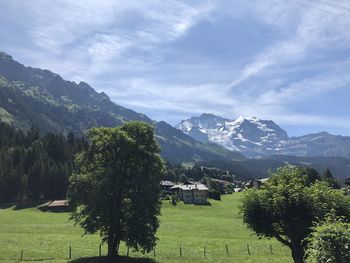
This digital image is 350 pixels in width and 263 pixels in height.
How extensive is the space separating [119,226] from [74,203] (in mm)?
6452

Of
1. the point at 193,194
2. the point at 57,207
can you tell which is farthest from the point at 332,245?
the point at 193,194

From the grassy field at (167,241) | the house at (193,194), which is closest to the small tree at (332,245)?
the grassy field at (167,241)

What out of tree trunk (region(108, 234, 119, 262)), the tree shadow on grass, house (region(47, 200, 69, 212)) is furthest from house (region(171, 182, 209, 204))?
tree trunk (region(108, 234, 119, 262))

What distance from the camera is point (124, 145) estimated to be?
53406mm

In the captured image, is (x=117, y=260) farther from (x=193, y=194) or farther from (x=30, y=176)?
(x=193, y=194)

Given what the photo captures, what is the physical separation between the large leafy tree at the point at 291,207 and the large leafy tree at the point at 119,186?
43.2 feet

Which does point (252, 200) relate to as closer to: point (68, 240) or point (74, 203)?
point (74, 203)

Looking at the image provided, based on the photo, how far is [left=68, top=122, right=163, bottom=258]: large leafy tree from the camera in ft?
169

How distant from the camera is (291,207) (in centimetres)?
4219

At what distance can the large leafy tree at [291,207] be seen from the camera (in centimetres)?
4162

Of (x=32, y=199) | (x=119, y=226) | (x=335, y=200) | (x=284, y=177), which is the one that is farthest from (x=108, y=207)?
(x=32, y=199)

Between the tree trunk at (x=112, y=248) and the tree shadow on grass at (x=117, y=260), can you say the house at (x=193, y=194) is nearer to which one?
the tree shadow on grass at (x=117, y=260)

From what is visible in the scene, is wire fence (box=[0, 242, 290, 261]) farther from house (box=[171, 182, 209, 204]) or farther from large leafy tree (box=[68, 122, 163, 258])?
house (box=[171, 182, 209, 204])

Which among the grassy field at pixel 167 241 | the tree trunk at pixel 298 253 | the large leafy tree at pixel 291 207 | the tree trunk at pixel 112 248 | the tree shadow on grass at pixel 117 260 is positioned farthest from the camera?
the grassy field at pixel 167 241
